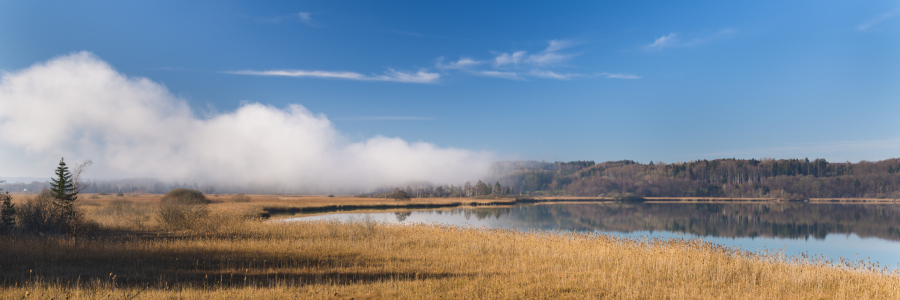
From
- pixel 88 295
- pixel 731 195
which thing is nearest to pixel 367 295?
pixel 88 295

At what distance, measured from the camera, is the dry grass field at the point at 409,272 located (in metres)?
9.14

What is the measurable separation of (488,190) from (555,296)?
15578 cm

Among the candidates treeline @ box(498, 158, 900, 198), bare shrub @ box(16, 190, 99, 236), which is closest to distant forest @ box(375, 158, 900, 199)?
treeline @ box(498, 158, 900, 198)

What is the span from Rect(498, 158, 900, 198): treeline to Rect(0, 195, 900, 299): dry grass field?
476 feet

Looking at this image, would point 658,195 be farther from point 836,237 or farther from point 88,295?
point 88,295

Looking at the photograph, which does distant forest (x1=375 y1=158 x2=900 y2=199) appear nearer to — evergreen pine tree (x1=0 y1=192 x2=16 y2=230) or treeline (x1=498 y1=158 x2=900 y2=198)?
treeline (x1=498 y1=158 x2=900 y2=198)

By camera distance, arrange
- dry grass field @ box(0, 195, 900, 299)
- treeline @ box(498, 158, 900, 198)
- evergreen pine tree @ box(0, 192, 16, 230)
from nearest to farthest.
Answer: dry grass field @ box(0, 195, 900, 299) → evergreen pine tree @ box(0, 192, 16, 230) → treeline @ box(498, 158, 900, 198)

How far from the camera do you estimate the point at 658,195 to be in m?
168

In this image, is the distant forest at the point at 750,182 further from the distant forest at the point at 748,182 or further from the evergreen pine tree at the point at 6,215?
the evergreen pine tree at the point at 6,215

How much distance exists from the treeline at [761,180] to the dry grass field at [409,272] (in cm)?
14513

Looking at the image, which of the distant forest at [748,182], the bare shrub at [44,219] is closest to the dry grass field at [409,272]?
the bare shrub at [44,219]

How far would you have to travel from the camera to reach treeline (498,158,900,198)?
128000 mm

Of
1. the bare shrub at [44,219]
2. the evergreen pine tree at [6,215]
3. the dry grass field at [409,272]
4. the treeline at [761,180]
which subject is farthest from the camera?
the treeline at [761,180]

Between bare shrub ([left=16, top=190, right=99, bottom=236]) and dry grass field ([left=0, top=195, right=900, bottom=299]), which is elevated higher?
bare shrub ([left=16, top=190, right=99, bottom=236])
